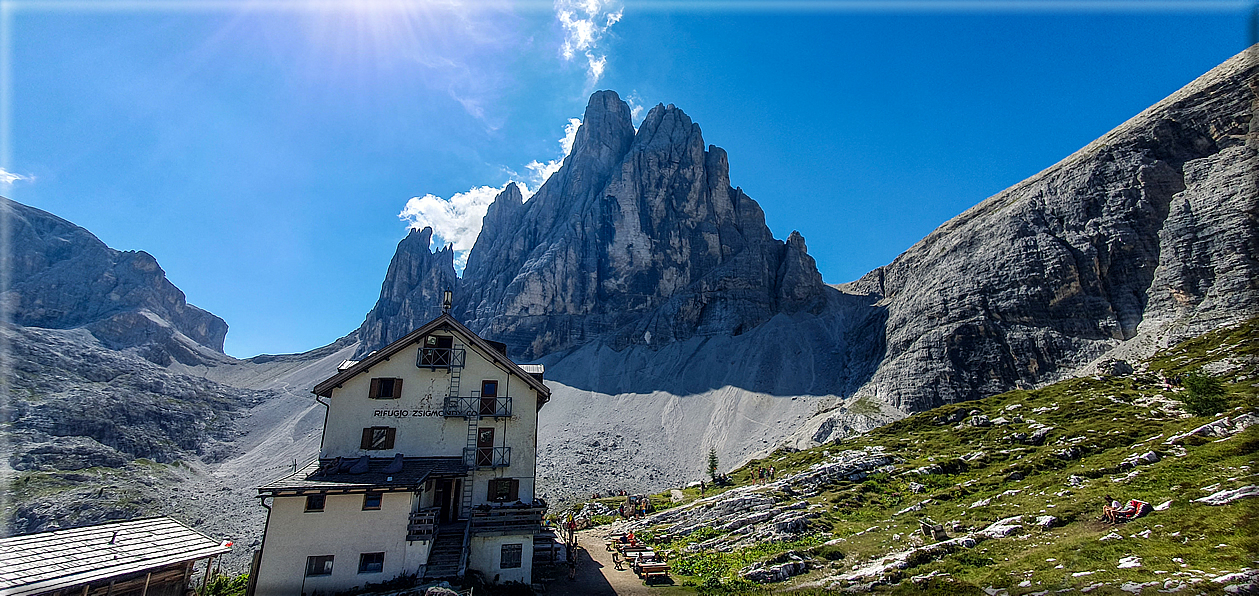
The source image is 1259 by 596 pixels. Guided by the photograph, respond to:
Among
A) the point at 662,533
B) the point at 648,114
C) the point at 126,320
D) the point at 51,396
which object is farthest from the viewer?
the point at 648,114

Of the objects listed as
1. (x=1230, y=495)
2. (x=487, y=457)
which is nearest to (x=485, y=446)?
(x=487, y=457)

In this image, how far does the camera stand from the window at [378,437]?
99.2 ft

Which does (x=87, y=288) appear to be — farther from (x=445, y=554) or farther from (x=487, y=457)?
(x=445, y=554)

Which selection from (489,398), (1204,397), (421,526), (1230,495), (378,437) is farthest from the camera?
(1204,397)

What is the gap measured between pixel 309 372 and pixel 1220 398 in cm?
19189

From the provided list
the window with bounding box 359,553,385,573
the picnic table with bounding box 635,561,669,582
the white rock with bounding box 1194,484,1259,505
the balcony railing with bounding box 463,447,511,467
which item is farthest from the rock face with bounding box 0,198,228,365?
the white rock with bounding box 1194,484,1259,505

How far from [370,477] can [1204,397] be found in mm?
62392

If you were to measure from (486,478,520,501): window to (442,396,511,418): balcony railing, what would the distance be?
12.8 feet

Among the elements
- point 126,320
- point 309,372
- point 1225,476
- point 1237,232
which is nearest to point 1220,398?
point 1225,476

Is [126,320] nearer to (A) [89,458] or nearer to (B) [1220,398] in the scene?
(A) [89,458]

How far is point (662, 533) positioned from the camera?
137 feet

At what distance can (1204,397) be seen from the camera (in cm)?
4216

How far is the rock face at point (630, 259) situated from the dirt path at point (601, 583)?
343 ft

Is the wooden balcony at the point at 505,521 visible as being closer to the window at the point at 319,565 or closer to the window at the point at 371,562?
the window at the point at 371,562
